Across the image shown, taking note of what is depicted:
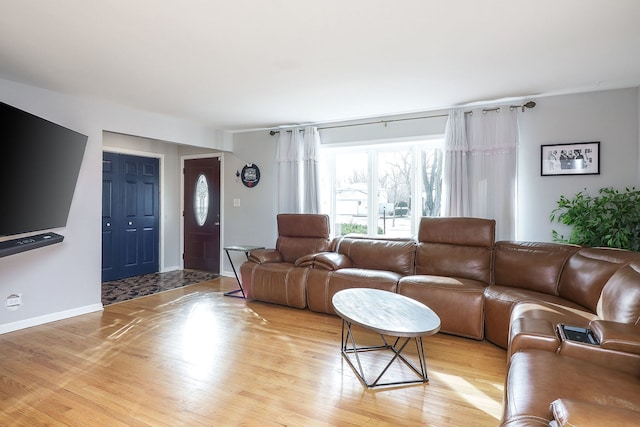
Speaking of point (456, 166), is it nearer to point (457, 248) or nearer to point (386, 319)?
point (457, 248)

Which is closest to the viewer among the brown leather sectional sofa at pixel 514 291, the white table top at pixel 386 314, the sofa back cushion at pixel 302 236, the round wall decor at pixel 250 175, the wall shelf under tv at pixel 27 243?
the brown leather sectional sofa at pixel 514 291

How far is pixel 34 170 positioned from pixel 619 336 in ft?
13.5


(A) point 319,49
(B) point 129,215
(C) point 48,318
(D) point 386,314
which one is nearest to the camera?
(D) point 386,314

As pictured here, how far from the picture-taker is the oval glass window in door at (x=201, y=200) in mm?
6059

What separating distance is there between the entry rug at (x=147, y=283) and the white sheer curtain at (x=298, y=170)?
1.84 metres

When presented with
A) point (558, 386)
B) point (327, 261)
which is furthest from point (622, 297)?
point (327, 261)

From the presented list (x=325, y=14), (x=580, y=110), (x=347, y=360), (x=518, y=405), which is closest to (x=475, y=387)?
(x=347, y=360)

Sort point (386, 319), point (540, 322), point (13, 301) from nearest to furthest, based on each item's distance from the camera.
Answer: point (540, 322), point (386, 319), point (13, 301)

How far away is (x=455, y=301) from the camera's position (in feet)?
10.5

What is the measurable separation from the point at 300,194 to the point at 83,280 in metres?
2.73

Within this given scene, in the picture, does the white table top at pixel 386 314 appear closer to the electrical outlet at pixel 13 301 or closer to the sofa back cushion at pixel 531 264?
the sofa back cushion at pixel 531 264

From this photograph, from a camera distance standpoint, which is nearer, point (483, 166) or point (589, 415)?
point (589, 415)

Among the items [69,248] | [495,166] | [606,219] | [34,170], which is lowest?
[69,248]

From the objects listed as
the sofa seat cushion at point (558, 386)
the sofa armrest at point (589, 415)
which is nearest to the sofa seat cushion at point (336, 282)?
the sofa seat cushion at point (558, 386)
